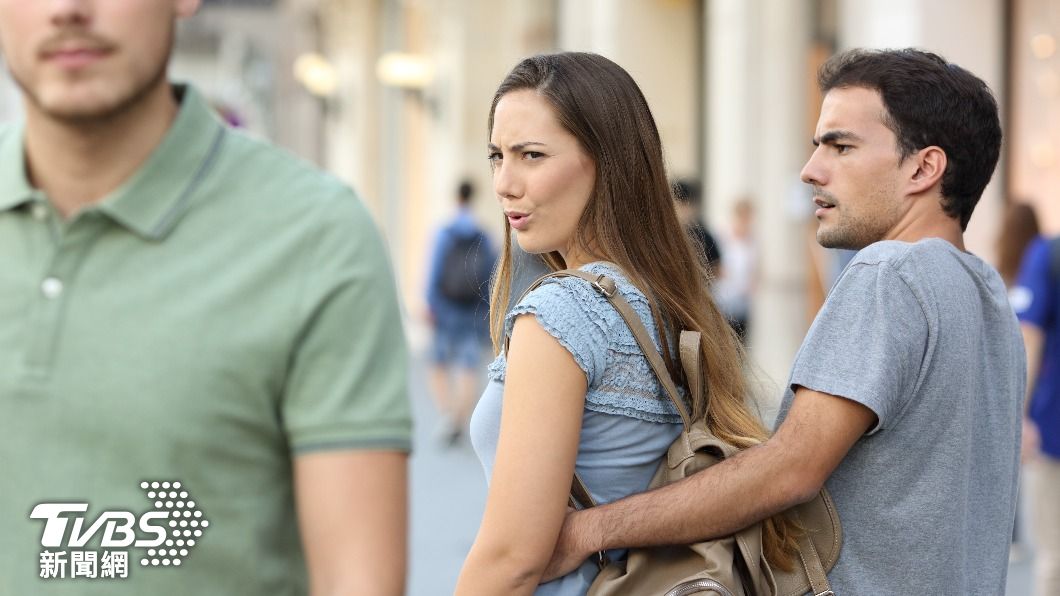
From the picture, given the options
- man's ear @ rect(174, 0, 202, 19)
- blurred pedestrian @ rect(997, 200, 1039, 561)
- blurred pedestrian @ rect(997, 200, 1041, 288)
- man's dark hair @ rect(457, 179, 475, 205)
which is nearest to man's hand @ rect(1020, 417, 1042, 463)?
blurred pedestrian @ rect(997, 200, 1039, 561)

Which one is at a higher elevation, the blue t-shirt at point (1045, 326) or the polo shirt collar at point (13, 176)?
the polo shirt collar at point (13, 176)

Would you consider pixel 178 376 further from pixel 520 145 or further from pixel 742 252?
pixel 742 252

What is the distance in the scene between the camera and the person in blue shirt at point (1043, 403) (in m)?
5.70

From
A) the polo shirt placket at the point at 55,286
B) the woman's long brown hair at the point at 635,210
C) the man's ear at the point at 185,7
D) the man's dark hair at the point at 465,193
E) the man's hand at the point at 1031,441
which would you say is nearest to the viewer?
the polo shirt placket at the point at 55,286

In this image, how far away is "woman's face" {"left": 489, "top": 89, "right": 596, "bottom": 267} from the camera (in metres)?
2.67

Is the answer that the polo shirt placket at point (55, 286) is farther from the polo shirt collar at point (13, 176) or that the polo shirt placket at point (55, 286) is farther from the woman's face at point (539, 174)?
the woman's face at point (539, 174)

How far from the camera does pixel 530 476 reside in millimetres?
2393

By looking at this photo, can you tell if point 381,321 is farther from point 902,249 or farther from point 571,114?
point 902,249

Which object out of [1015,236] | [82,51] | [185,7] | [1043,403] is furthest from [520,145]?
[1015,236]

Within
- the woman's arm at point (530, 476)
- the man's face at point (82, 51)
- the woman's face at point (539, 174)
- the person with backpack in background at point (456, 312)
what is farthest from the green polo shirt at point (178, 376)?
the person with backpack in background at point (456, 312)

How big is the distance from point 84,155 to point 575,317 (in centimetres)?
91

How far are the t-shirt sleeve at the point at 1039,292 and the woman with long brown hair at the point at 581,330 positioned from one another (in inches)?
136

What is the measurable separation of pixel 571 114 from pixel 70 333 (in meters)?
1.14

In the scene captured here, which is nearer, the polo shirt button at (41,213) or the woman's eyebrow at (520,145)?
the polo shirt button at (41,213)
